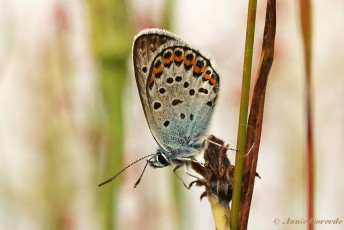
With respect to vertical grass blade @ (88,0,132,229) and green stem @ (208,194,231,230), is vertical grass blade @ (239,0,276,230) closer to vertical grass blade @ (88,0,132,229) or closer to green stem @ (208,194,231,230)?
green stem @ (208,194,231,230)

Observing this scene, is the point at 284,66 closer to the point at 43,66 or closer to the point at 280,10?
the point at 280,10

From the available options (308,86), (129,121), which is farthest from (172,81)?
(129,121)

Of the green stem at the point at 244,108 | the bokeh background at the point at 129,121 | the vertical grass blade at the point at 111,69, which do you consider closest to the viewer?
the green stem at the point at 244,108

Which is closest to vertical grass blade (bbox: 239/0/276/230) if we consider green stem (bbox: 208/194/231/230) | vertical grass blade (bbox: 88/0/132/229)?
green stem (bbox: 208/194/231/230)

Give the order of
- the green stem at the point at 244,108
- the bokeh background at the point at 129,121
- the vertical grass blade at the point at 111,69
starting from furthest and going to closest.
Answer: the bokeh background at the point at 129,121, the vertical grass blade at the point at 111,69, the green stem at the point at 244,108

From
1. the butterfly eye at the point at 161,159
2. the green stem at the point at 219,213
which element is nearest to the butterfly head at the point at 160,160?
the butterfly eye at the point at 161,159

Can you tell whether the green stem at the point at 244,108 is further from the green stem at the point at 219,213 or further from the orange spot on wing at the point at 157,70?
the orange spot on wing at the point at 157,70

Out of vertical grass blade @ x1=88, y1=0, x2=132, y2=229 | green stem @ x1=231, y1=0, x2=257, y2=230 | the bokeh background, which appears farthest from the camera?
the bokeh background

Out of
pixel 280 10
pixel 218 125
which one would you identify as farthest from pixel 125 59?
pixel 218 125
